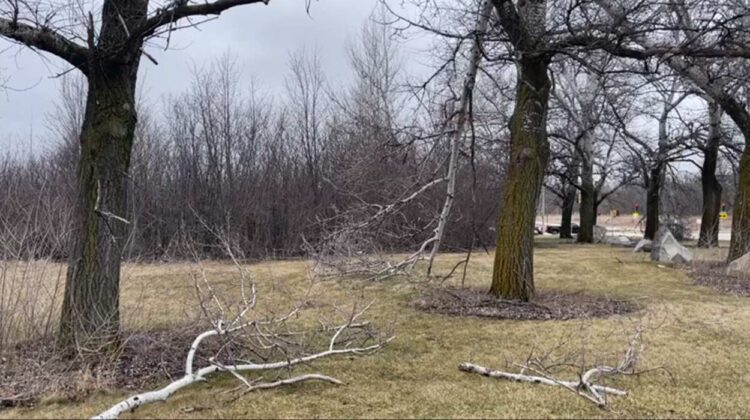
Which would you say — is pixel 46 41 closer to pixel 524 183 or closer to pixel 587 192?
pixel 524 183

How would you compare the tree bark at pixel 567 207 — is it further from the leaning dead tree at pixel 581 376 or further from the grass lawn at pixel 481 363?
the leaning dead tree at pixel 581 376

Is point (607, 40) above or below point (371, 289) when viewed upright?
above

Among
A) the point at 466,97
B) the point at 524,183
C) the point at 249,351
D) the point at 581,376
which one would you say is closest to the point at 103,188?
the point at 249,351

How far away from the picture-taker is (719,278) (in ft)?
34.9

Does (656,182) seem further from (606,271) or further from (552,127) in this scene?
(606,271)

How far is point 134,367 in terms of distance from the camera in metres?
4.55

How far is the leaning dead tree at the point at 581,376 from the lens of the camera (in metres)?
4.05

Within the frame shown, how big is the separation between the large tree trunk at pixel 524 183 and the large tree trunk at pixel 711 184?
12670 millimetres

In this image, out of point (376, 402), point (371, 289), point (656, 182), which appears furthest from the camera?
point (656, 182)

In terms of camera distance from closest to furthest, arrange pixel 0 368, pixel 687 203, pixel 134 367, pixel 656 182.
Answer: pixel 0 368 < pixel 134 367 < pixel 656 182 < pixel 687 203

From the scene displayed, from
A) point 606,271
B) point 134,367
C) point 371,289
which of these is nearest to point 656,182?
point 606,271

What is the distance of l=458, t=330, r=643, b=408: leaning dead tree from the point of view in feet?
13.3

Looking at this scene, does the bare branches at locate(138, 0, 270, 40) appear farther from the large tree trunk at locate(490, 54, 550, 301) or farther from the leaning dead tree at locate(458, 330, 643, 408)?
the large tree trunk at locate(490, 54, 550, 301)

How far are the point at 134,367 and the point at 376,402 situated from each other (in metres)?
1.88
